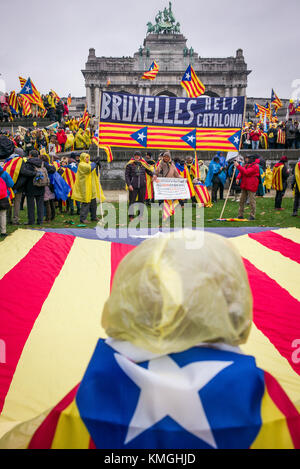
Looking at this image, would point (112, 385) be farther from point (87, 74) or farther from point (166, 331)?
point (87, 74)

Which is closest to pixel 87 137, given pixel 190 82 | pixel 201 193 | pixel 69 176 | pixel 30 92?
pixel 30 92

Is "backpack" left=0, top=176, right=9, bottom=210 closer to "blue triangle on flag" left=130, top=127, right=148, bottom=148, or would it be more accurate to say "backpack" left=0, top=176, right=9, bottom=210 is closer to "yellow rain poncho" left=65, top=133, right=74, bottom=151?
"blue triangle on flag" left=130, top=127, right=148, bottom=148

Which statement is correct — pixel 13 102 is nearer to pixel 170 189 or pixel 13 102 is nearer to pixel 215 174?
pixel 215 174

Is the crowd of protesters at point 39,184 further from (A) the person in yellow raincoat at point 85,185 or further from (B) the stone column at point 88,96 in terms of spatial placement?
(B) the stone column at point 88,96

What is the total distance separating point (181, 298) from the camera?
101 cm

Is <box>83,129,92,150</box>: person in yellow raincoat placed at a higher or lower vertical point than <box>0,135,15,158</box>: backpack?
higher

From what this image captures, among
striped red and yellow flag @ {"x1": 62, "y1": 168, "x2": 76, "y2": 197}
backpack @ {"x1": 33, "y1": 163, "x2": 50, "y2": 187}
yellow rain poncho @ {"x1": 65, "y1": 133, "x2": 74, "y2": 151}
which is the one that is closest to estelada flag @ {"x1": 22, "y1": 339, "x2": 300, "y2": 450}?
backpack @ {"x1": 33, "y1": 163, "x2": 50, "y2": 187}

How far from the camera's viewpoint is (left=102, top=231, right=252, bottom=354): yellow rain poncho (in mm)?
1016

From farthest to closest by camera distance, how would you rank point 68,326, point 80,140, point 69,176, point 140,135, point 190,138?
point 80,140
point 69,176
point 190,138
point 140,135
point 68,326

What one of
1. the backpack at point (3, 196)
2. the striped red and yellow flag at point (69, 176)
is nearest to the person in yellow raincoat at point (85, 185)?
the striped red and yellow flag at point (69, 176)

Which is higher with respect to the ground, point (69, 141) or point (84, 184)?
point (69, 141)

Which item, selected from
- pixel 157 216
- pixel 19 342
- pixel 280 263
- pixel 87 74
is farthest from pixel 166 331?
pixel 87 74

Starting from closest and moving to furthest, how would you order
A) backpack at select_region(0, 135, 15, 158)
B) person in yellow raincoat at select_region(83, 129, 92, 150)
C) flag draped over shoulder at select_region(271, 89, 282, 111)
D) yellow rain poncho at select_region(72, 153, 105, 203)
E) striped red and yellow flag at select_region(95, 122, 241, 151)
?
striped red and yellow flag at select_region(95, 122, 241, 151) < yellow rain poncho at select_region(72, 153, 105, 203) < backpack at select_region(0, 135, 15, 158) < person in yellow raincoat at select_region(83, 129, 92, 150) < flag draped over shoulder at select_region(271, 89, 282, 111)

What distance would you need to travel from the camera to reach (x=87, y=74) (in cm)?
4309
